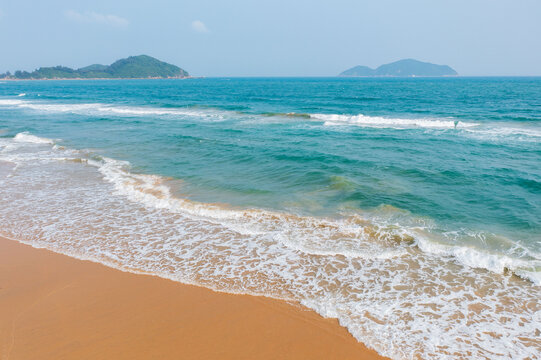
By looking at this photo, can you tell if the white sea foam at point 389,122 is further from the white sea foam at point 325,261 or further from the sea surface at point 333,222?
the white sea foam at point 325,261

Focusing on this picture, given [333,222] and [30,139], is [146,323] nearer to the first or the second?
[333,222]

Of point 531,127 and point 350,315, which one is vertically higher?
point 531,127

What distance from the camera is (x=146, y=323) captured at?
5883 mm

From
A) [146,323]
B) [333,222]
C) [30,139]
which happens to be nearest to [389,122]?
[333,222]

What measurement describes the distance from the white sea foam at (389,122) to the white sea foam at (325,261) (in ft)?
63.8

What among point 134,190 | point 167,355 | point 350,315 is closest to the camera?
point 167,355

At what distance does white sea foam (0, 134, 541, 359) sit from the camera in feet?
18.8

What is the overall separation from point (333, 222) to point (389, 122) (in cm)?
2249

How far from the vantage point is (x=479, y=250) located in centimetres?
829

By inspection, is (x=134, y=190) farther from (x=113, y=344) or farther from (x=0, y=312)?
(x=113, y=344)

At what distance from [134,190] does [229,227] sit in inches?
215

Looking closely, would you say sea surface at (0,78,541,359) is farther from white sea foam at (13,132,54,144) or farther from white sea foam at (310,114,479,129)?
white sea foam at (310,114,479,129)

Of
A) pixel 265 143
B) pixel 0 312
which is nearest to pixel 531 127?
pixel 265 143

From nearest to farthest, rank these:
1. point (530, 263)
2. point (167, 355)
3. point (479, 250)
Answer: point (167, 355), point (530, 263), point (479, 250)
